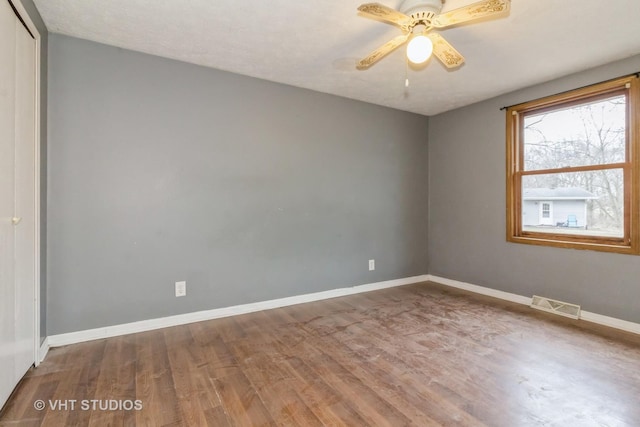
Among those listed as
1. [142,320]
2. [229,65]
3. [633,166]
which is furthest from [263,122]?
[633,166]

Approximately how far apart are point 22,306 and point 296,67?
2782mm

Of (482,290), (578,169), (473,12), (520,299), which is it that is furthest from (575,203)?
(473,12)

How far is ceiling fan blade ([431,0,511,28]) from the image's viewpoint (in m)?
1.66

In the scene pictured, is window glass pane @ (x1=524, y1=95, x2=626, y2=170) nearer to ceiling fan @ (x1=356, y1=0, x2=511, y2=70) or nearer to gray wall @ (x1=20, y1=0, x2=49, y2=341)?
ceiling fan @ (x1=356, y1=0, x2=511, y2=70)

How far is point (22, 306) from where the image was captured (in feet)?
6.17

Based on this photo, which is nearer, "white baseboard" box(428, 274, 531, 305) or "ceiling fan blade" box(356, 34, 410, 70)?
"ceiling fan blade" box(356, 34, 410, 70)

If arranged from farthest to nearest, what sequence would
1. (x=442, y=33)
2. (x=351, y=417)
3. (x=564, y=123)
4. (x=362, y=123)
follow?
(x=362, y=123) → (x=564, y=123) → (x=442, y=33) → (x=351, y=417)

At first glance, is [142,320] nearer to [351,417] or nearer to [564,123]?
[351,417]

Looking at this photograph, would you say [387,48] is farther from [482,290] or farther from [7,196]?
[482,290]

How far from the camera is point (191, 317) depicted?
2.87 meters

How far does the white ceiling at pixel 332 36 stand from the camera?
81.0 inches

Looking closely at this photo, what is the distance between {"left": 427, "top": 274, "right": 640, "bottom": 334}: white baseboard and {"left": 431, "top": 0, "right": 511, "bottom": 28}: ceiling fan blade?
114 inches

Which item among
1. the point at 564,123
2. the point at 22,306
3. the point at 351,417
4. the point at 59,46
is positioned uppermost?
the point at 59,46

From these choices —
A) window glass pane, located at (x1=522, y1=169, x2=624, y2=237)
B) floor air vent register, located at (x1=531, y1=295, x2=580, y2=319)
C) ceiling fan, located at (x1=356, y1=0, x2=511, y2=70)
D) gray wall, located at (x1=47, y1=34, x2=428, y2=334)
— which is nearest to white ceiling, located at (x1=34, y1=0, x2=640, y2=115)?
ceiling fan, located at (x1=356, y1=0, x2=511, y2=70)
